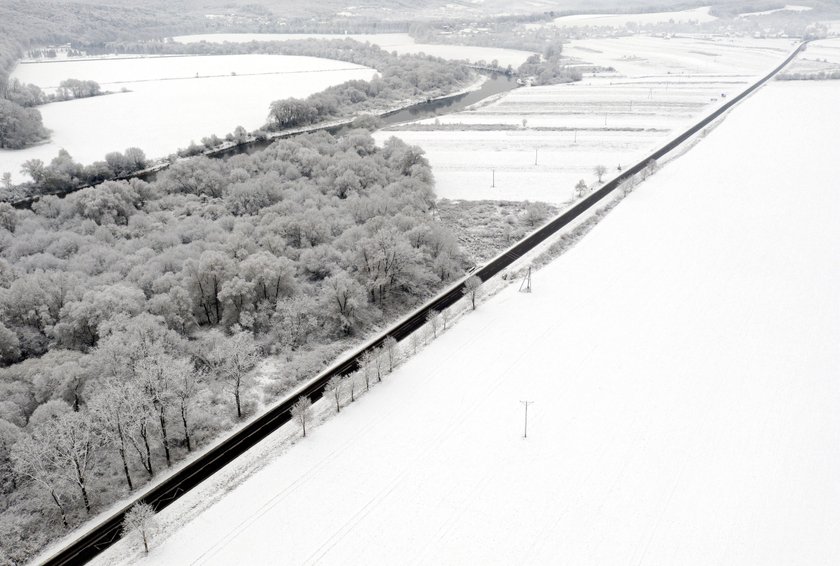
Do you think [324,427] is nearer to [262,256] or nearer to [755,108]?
[262,256]

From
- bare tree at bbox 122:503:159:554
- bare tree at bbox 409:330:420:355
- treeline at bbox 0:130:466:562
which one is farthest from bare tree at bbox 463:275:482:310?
bare tree at bbox 122:503:159:554

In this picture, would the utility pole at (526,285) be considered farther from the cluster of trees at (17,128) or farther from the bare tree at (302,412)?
the cluster of trees at (17,128)

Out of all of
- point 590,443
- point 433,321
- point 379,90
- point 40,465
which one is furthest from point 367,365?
point 379,90

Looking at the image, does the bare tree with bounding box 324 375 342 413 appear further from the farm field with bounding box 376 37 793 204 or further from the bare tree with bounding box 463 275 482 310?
the farm field with bounding box 376 37 793 204

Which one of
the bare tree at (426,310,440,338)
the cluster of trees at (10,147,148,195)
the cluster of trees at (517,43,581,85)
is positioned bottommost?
the bare tree at (426,310,440,338)

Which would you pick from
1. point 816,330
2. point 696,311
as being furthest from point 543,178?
point 816,330

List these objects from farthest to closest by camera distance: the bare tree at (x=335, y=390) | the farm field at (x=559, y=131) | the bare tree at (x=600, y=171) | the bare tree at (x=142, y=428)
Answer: the farm field at (x=559, y=131), the bare tree at (x=600, y=171), the bare tree at (x=335, y=390), the bare tree at (x=142, y=428)

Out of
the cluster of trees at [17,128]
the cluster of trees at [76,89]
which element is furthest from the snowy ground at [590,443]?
the cluster of trees at [76,89]
